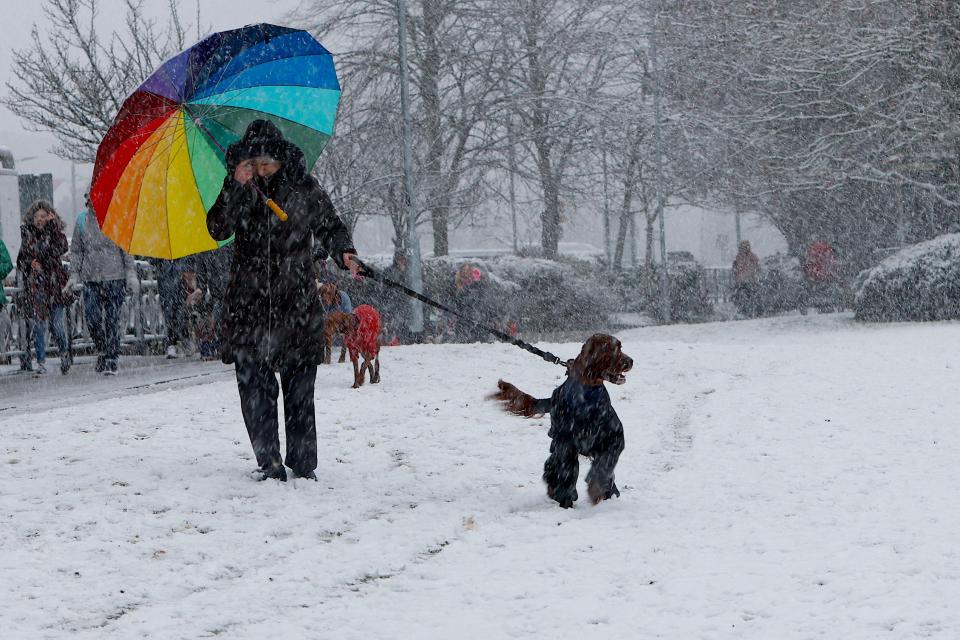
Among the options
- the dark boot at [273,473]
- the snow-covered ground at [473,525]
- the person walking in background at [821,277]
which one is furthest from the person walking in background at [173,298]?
the person walking in background at [821,277]

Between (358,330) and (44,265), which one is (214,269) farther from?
(358,330)

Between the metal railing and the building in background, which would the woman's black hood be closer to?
the metal railing

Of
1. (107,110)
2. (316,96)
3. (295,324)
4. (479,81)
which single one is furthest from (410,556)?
(479,81)

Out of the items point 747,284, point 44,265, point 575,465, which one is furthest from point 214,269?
point 747,284

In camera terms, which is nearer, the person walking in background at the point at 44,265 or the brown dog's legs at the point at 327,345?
the brown dog's legs at the point at 327,345

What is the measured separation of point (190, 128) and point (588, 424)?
2836 mm

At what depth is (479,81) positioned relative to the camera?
2659 centimetres

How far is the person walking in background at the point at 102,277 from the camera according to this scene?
11414 millimetres

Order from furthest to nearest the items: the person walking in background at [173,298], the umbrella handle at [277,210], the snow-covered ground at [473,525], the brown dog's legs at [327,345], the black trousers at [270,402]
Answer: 1. the person walking in background at [173,298]
2. the brown dog's legs at [327,345]
3. the black trousers at [270,402]
4. the umbrella handle at [277,210]
5. the snow-covered ground at [473,525]

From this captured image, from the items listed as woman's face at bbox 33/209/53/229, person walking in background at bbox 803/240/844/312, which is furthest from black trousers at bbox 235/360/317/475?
person walking in background at bbox 803/240/844/312

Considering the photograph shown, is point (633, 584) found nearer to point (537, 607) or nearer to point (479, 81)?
point (537, 607)

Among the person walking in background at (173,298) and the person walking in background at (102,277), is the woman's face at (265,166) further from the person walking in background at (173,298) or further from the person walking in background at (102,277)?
the person walking in background at (173,298)

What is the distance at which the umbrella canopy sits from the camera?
20.1 ft

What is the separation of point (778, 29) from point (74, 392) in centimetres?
1585
